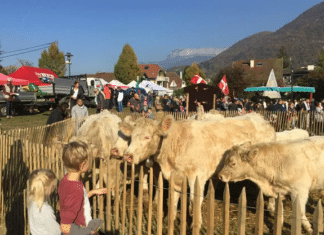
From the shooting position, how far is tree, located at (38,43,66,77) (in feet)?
201

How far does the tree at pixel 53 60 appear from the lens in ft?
201

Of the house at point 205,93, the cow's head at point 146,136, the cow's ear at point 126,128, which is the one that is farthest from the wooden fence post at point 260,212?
the house at point 205,93

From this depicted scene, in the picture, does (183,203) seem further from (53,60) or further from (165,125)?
(53,60)

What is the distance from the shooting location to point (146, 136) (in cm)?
526

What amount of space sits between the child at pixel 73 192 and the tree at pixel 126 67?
68190mm

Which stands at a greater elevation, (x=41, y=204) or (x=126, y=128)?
(x=126, y=128)

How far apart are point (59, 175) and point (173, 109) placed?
Result: 51.1 feet

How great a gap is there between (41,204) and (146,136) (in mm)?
2404

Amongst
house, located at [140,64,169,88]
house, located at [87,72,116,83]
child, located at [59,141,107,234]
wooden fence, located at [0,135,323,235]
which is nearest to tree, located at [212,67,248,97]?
wooden fence, located at [0,135,323,235]

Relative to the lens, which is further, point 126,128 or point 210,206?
point 126,128

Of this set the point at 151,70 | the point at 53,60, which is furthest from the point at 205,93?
the point at 151,70

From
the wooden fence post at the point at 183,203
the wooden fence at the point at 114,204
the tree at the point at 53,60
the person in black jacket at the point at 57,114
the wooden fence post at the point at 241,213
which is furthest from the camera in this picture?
the tree at the point at 53,60

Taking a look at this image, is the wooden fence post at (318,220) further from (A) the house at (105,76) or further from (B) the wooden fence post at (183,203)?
(A) the house at (105,76)

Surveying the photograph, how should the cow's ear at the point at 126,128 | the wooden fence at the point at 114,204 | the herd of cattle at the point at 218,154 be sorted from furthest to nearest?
1. the cow's ear at the point at 126,128
2. the herd of cattle at the point at 218,154
3. the wooden fence at the point at 114,204
